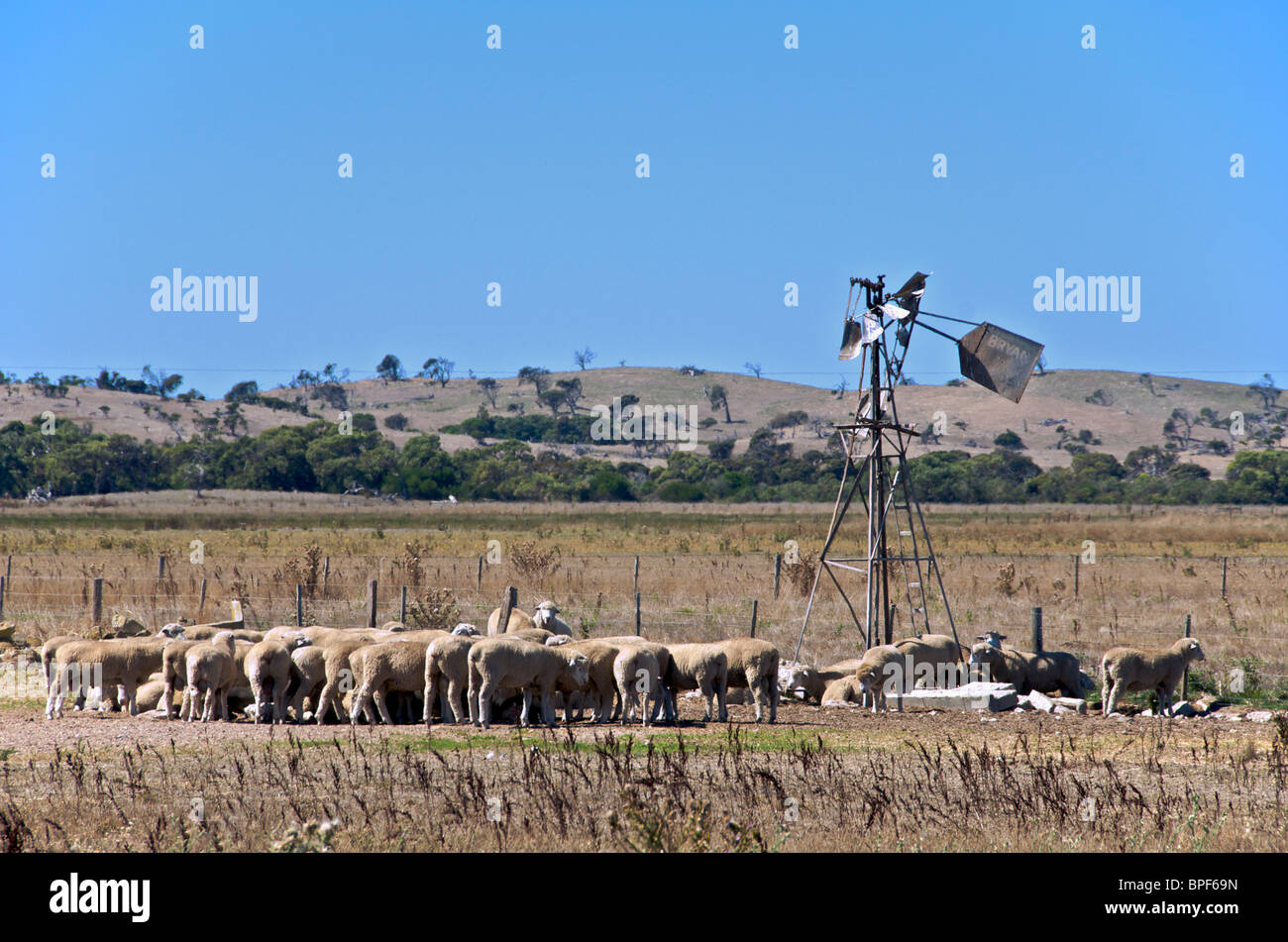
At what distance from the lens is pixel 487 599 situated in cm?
2930

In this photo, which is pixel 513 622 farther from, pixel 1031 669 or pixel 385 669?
pixel 1031 669

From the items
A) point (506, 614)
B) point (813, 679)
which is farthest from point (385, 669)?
point (813, 679)

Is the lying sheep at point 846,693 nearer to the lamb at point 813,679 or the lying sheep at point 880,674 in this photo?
the lying sheep at point 880,674

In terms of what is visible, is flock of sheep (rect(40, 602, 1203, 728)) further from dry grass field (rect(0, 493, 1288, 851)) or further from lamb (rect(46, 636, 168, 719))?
dry grass field (rect(0, 493, 1288, 851))

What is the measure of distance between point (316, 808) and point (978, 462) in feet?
383

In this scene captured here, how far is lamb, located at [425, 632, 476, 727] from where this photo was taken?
52.0ft

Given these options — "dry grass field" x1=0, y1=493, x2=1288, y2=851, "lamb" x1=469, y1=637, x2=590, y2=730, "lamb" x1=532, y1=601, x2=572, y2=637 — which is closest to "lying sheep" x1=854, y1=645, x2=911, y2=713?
"dry grass field" x1=0, y1=493, x2=1288, y2=851

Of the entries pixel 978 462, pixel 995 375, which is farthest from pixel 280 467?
pixel 995 375

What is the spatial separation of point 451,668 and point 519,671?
882 mm

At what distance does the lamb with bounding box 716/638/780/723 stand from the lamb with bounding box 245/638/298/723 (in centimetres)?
547

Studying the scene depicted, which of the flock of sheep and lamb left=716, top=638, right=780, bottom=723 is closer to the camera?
the flock of sheep

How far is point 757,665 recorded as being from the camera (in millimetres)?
16906

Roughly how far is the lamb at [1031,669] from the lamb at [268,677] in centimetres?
972
